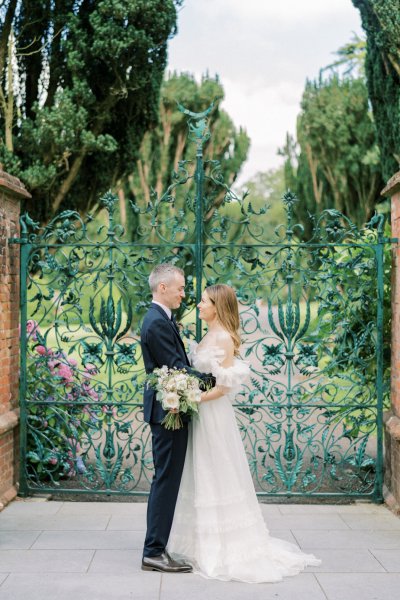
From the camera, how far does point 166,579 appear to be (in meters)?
4.09

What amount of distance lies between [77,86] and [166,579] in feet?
25.8

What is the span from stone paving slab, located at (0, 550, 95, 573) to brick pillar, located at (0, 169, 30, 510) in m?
1.11

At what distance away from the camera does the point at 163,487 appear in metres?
4.20

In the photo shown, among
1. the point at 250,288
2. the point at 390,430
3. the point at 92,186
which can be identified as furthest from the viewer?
the point at 92,186

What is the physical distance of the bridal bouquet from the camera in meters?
4.06

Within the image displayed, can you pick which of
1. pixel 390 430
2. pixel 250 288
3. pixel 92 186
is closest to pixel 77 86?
pixel 92 186

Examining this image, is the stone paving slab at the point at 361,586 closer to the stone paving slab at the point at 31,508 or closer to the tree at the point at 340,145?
the stone paving slab at the point at 31,508

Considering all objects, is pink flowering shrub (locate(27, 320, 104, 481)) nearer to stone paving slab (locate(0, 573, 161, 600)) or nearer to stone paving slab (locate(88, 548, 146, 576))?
stone paving slab (locate(88, 548, 146, 576))

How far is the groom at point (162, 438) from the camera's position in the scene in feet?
13.7

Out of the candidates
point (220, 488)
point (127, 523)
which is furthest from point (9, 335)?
point (220, 488)

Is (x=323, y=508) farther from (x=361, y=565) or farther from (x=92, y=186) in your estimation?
(x=92, y=186)

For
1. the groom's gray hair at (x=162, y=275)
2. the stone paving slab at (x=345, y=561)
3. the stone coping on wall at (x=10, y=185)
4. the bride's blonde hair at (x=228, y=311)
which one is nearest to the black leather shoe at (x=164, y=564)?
the stone paving slab at (x=345, y=561)

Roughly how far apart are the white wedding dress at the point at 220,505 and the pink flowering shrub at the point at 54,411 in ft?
5.94

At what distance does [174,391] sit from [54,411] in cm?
230
